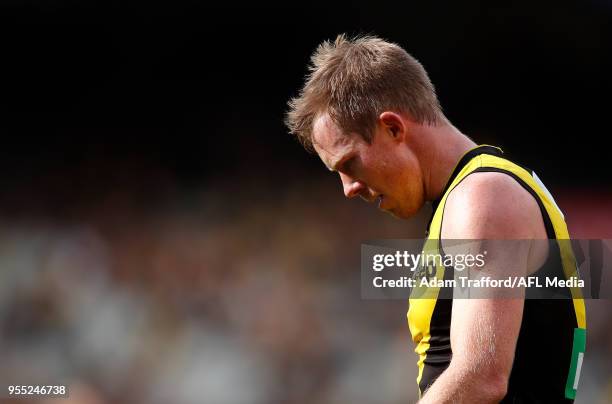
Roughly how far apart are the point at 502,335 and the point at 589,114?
16.6ft

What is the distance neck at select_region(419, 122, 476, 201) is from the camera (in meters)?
2.11

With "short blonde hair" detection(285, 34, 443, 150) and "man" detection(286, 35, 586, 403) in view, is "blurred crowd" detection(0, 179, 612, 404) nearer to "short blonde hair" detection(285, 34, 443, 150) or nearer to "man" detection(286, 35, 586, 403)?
"man" detection(286, 35, 586, 403)

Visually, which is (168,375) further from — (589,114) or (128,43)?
(589,114)

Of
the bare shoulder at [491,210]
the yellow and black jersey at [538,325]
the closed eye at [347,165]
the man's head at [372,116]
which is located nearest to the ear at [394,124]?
the man's head at [372,116]

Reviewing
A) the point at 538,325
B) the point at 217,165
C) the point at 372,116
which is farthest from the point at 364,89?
the point at 217,165

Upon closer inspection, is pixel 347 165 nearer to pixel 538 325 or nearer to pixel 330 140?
pixel 330 140

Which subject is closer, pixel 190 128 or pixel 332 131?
pixel 332 131

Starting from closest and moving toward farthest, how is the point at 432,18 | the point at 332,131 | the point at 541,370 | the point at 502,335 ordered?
the point at 502,335 → the point at 541,370 → the point at 332,131 → the point at 432,18

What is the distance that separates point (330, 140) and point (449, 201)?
52 cm

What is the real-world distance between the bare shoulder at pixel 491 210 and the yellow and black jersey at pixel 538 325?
0.04 metres

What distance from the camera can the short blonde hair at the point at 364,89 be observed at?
213 cm

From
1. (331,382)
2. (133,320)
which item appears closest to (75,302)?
(133,320)

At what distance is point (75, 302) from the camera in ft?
19.3
